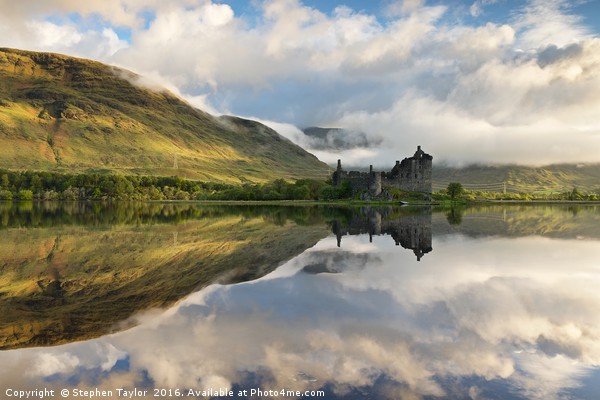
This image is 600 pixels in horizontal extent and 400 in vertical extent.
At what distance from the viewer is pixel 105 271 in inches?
731

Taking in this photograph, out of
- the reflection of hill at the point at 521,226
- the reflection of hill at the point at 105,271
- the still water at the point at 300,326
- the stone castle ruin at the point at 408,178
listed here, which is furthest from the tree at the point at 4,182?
the still water at the point at 300,326

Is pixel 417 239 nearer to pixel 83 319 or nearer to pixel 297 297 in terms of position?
pixel 297 297

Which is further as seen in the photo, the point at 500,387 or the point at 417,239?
the point at 417,239

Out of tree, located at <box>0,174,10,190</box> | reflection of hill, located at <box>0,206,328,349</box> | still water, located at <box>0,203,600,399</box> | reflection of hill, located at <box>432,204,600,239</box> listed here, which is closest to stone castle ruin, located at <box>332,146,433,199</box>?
reflection of hill, located at <box>432,204,600,239</box>

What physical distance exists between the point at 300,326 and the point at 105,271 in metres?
10.5

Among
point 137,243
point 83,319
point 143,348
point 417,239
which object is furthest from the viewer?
point 417,239

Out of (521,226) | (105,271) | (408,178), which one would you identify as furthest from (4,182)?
(105,271)

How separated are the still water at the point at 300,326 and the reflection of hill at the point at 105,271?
8cm

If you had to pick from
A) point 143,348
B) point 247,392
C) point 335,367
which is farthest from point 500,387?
point 143,348

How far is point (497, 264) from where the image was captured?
20375 mm

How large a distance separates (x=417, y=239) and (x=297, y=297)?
18464mm

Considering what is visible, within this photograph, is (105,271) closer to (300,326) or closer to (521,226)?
(300,326)

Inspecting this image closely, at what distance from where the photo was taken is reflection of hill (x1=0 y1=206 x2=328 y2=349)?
38.3ft

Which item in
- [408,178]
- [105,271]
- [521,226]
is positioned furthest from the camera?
[408,178]
